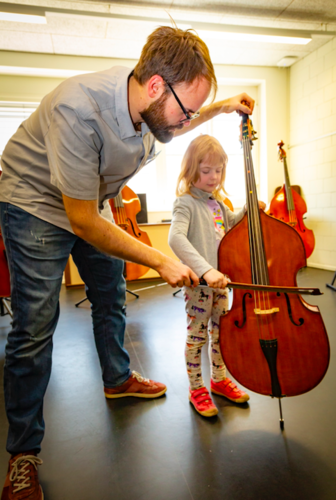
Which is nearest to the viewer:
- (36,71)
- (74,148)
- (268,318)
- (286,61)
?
(74,148)

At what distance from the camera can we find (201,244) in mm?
1342

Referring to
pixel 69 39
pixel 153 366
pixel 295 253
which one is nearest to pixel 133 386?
pixel 153 366

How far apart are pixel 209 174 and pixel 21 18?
10.6ft

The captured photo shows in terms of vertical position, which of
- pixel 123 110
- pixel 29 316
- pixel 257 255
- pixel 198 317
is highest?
pixel 123 110

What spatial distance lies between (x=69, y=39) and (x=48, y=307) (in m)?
4.09

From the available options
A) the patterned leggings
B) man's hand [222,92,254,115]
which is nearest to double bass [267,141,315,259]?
man's hand [222,92,254,115]

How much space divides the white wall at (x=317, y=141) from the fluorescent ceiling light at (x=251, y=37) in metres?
0.53

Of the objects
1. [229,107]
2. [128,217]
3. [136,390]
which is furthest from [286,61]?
[136,390]

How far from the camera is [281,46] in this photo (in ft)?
14.3

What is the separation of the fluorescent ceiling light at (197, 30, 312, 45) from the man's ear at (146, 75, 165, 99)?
347cm

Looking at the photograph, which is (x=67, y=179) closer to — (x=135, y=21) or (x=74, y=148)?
(x=74, y=148)

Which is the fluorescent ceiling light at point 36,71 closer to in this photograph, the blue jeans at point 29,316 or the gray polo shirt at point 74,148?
the gray polo shirt at point 74,148

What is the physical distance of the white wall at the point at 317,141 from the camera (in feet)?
13.9

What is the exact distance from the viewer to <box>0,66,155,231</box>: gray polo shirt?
0.82 m
